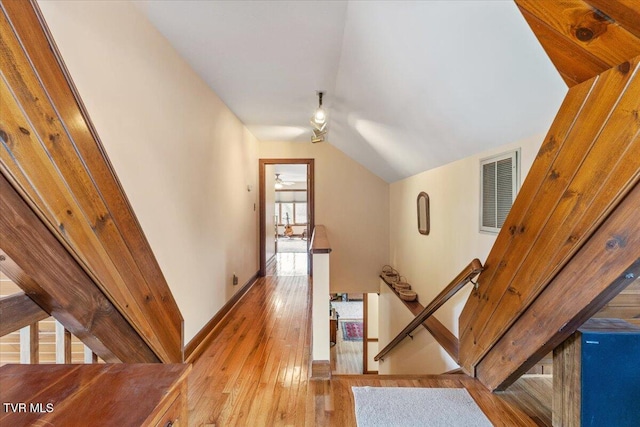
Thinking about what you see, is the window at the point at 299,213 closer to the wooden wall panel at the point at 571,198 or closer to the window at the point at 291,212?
the window at the point at 291,212

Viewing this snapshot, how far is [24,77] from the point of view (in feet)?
3.13

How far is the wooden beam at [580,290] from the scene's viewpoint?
997 millimetres

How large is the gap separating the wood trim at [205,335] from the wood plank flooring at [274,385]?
51mm

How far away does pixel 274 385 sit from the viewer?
200 cm

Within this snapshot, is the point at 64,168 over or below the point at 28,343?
over

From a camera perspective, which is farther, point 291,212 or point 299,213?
point 299,213

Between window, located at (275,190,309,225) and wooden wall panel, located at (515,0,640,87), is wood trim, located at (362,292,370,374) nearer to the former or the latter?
wooden wall panel, located at (515,0,640,87)

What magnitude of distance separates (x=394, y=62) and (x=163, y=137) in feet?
5.60

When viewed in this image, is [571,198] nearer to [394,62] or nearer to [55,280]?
[394,62]

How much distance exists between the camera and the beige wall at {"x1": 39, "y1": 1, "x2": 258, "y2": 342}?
1.42 meters

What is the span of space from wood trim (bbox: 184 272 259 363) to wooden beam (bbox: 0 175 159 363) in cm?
97

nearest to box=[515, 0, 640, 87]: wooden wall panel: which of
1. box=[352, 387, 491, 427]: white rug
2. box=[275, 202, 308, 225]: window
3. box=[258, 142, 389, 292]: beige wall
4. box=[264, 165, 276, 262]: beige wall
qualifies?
box=[352, 387, 491, 427]: white rug

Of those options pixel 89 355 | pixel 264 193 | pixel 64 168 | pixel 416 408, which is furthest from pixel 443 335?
pixel 264 193

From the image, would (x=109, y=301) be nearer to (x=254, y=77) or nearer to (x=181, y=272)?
(x=181, y=272)
